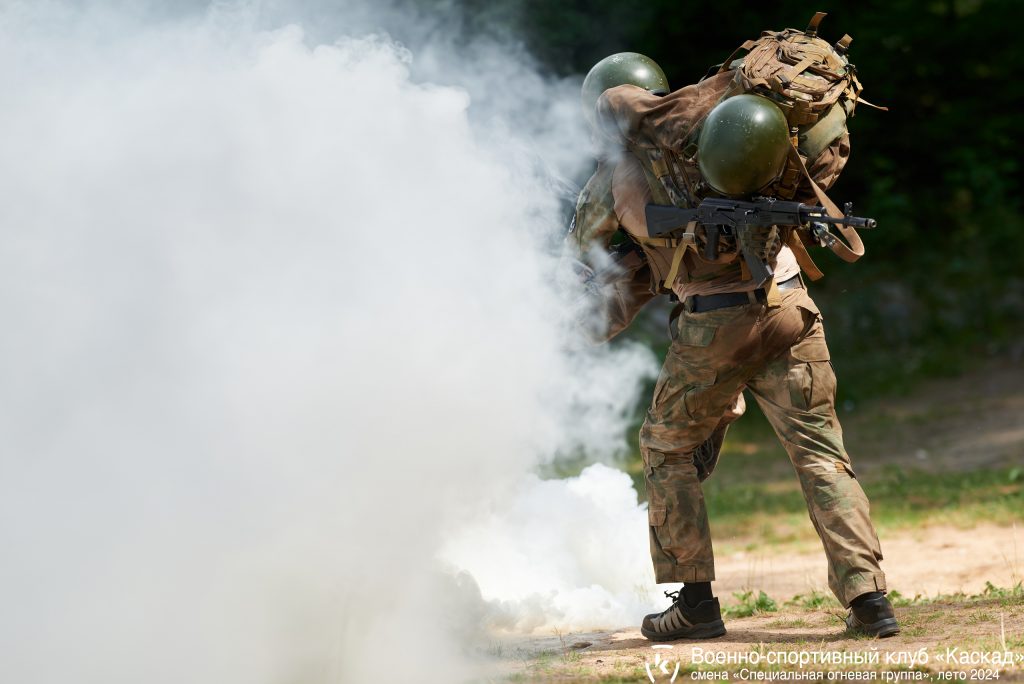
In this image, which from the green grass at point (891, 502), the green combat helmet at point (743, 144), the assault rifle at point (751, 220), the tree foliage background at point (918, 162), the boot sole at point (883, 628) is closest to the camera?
the green combat helmet at point (743, 144)

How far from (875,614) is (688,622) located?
2.24ft

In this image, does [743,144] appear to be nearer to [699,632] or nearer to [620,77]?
[620,77]

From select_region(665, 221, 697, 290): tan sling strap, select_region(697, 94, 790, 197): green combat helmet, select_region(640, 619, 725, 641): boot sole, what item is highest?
select_region(697, 94, 790, 197): green combat helmet

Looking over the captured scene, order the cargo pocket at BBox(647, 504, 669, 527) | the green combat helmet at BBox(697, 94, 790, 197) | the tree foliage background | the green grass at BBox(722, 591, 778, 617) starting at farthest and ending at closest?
the tree foliage background
the green grass at BBox(722, 591, 778, 617)
the cargo pocket at BBox(647, 504, 669, 527)
the green combat helmet at BBox(697, 94, 790, 197)

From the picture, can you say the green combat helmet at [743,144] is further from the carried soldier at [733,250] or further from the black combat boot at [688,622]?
the black combat boot at [688,622]

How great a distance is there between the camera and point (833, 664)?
409 centimetres

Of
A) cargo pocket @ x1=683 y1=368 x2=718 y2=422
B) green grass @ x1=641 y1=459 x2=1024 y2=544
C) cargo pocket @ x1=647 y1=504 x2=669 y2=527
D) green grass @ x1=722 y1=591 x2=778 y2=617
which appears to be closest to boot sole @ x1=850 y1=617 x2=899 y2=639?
cargo pocket @ x1=647 y1=504 x2=669 y2=527

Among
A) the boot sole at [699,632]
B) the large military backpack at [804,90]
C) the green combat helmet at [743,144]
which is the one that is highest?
the large military backpack at [804,90]

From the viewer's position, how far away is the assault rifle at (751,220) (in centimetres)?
411

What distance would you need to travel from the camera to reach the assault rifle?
4.11m

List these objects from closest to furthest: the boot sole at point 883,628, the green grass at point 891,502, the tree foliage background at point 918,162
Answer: the boot sole at point 883,628
the green grass at point 891,502
the tree foliage background at point 918,162

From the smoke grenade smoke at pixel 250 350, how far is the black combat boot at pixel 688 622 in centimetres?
73

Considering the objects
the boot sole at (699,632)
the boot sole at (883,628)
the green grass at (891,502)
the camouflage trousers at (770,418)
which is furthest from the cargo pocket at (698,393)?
the green grass at (891,502)

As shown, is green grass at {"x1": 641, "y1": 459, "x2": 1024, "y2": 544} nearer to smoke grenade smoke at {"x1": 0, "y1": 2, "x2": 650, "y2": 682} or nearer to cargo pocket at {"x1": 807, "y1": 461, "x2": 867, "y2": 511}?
smoke grenade smoke at {"x1": 0, "y1": 2, "x2": 650, "y2": 682}
